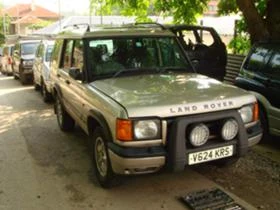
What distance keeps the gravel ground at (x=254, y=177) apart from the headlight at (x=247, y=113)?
85 cm

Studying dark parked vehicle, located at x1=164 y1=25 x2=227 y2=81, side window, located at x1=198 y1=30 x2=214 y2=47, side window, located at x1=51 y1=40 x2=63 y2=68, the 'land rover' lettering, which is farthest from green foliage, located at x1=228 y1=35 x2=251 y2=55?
the 'land rover' lettering

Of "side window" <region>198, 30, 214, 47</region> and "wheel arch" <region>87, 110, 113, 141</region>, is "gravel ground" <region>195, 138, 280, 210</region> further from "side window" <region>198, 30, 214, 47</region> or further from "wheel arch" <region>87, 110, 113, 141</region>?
"side window" <region>198, 30, 214, 47</region>

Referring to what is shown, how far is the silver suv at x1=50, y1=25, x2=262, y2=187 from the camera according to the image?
409 centimetres

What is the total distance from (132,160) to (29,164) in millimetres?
2447

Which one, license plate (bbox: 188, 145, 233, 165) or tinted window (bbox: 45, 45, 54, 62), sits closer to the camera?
license plate (bbox: 188, 145, 233, 165)

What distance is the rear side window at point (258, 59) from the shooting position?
639 cm

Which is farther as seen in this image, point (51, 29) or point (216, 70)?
point (51, 29)

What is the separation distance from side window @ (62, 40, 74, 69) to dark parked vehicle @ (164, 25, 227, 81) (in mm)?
3689

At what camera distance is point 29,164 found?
19.4 feet

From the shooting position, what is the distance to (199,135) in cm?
420

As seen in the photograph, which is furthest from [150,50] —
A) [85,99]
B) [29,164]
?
[29,164]

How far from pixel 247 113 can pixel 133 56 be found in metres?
1.77

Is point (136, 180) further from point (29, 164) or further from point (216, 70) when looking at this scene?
point (216, 70)

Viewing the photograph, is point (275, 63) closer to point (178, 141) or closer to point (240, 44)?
point (178, 141)
